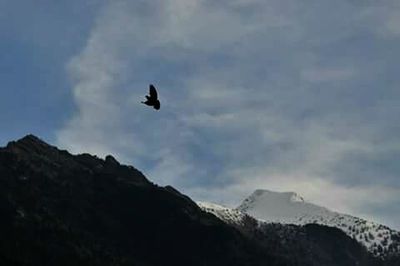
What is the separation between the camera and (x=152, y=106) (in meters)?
63.6
